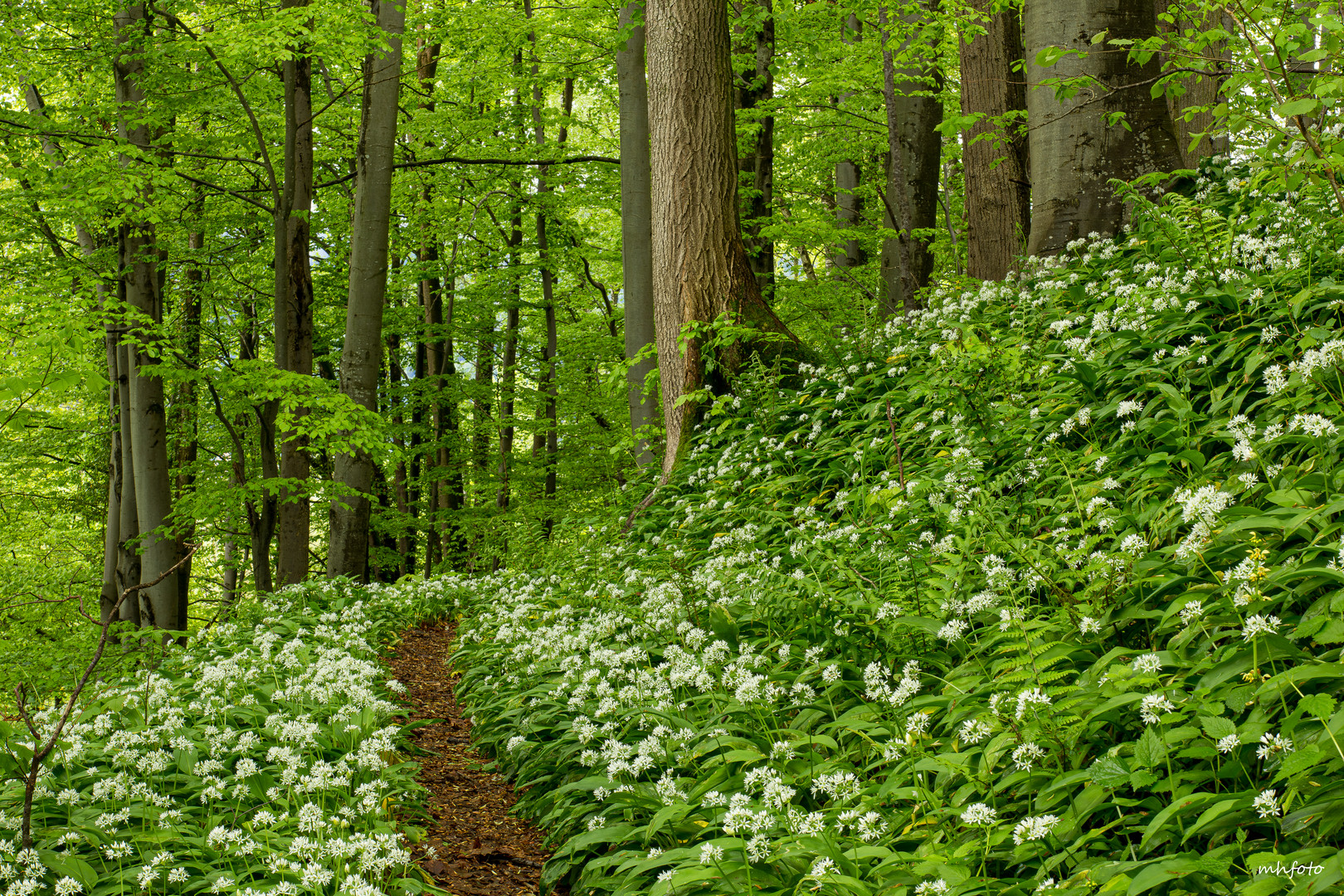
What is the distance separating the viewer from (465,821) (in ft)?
12.9

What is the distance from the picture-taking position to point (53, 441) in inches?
684

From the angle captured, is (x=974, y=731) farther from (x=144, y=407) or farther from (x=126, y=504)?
(x=126, y=504)

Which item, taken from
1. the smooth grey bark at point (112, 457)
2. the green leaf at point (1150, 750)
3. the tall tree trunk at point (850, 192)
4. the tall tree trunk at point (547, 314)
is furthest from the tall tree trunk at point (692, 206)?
the tall tree trunk at point (547, 314)

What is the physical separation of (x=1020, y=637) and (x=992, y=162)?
24.1 ft

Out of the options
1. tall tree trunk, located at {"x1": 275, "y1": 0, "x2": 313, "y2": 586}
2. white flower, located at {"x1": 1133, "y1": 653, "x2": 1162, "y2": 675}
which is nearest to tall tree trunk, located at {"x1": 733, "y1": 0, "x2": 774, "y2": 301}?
tall tree trunk, located at {"x1": 275, "y1": 0, "x2": 313, "y2": 586}

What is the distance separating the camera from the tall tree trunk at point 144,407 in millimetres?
10531

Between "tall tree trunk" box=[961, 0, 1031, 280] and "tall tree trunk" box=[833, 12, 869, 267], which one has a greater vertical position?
"tall tree trunk" box=[833, 12, 869, 267]

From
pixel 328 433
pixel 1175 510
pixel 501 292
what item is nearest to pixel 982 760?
pixel 1175 510

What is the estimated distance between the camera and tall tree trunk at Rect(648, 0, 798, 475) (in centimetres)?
814

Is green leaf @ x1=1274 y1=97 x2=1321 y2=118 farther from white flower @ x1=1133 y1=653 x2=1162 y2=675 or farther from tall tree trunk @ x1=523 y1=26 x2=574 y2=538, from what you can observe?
tall tree trunk @ x1=523 y1=26 x2=574 y2=538

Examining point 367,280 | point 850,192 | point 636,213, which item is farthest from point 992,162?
point 367,280

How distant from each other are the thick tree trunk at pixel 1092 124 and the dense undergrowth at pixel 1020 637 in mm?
997

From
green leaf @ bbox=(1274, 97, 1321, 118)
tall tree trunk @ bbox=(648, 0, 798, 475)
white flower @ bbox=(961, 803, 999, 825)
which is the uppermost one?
tall tree trunk @ bbox=(648, 0, 798, 475)

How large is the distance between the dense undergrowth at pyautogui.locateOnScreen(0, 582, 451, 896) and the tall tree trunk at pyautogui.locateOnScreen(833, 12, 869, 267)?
40.0ft
